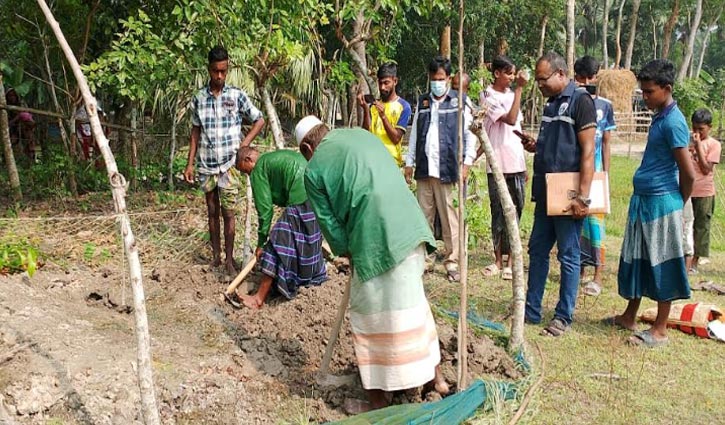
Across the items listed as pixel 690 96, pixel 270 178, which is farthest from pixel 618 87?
pixel 270 178

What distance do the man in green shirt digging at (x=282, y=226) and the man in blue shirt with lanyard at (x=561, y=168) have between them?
169 cm

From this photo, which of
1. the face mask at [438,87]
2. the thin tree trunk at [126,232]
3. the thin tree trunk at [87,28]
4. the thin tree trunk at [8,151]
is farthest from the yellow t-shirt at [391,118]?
the thin tree trunk at [8,151]

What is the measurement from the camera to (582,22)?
48.8m

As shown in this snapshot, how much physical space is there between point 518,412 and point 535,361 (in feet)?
2.57

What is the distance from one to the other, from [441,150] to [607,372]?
8.03 ft

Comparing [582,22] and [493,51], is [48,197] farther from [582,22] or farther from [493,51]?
[582,22]

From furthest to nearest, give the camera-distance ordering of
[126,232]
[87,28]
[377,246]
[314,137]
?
[87,28] → [314,137] → [377,246] → [126,232]

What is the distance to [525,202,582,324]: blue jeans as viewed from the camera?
15.0ft

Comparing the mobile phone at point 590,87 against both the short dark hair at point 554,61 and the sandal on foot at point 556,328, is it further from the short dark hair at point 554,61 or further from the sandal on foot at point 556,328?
the sandal on foot at point 556,328

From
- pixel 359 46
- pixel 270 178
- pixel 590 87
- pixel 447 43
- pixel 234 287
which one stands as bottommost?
pixel 234 287

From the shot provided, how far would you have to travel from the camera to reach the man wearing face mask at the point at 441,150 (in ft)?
18.7

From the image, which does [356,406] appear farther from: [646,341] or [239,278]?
[646,341]

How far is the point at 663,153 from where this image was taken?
4355 millimetres

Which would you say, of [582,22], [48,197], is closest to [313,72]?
[48,197]
